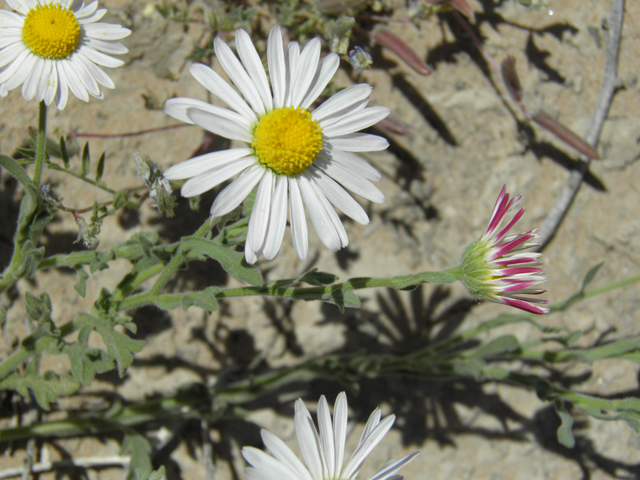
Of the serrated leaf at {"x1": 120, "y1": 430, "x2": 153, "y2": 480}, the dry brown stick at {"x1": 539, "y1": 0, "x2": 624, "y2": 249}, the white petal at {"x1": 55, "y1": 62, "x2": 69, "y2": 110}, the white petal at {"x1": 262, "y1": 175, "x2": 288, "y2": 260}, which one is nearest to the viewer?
the white petal at {"x1": 262, "y1": 175, "x2": 288, "y2": 260}

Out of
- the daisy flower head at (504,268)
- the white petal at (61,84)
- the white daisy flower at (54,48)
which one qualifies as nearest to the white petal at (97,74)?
the white daisy flower at (54,48)

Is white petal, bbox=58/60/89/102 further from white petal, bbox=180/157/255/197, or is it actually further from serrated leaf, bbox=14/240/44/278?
white petal, bbox=180/157/255/197

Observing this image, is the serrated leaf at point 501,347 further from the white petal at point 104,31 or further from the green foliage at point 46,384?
the white petal at point 104,31

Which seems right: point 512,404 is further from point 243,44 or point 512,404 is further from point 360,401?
point 243,44

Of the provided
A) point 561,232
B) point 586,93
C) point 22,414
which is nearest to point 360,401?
point 561,232

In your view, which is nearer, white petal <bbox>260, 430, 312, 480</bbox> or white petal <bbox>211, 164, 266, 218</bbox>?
white petal <bbox>211, 164, 266, 218</bbox>

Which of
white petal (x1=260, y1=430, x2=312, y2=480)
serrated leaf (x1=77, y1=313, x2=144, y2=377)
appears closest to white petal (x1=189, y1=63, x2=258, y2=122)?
serrated leaf (x1=77, y1=313, x2=144, y2=377)

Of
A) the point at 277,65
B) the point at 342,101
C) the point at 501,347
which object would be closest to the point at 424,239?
the point at 501,347
